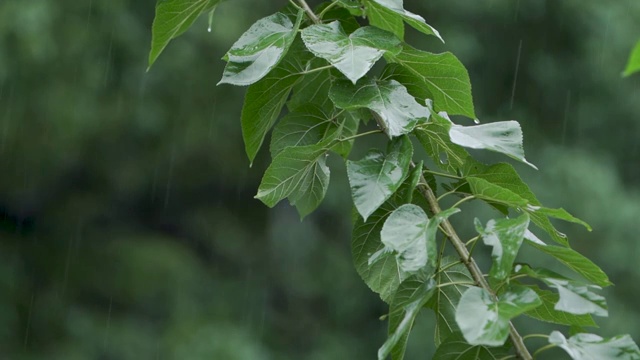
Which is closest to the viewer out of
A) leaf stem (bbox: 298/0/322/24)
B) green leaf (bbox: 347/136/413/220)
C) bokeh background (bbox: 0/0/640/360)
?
green leaf (bbox: 347/136/413/220)

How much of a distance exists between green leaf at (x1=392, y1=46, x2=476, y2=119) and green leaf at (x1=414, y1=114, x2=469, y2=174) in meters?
0.04

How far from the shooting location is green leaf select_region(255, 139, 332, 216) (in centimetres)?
72

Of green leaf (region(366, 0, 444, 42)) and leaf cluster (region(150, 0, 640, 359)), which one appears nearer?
leaf cluster (region(150, 0, 640, 359))

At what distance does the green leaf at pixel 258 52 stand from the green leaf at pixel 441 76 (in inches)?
3.5

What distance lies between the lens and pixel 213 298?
17.8 ft

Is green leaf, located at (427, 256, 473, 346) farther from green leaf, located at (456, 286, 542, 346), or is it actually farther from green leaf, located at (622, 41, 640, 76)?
green leaf, located at (622, 41, 640, 76)

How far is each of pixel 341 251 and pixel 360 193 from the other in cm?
475

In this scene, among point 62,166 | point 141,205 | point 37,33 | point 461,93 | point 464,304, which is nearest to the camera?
point 464,304

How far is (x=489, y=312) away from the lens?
571mm

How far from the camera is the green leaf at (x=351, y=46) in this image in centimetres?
67

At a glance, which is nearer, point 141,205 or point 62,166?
point 62,166

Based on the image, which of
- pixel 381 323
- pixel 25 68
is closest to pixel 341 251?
pixel 381 323

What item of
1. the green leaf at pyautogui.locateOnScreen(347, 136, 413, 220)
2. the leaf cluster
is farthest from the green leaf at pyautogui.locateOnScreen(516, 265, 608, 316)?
the green leaf at pyautogui.locateOnScreen(347, 136, 413, 220)

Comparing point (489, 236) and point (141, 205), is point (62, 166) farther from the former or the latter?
Result: point (489, 236)
